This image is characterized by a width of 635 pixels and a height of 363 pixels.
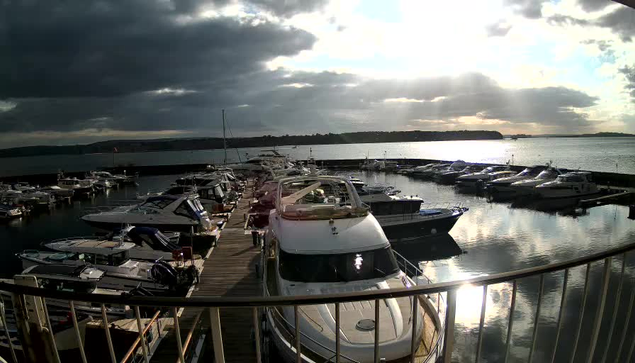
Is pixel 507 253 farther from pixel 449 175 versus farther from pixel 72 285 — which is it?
pixel 449 175

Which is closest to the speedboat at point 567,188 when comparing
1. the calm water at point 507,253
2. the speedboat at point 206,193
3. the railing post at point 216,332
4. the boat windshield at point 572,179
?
the boat windshield at point 572,179

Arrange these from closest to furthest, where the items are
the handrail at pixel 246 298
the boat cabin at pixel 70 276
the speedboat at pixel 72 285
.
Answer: the handrail at pixel 246 298, the speedboat at pixel 72 285, the boat cabin at pixel 70 276

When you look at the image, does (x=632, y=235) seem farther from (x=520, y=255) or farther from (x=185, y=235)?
(x=185, y=235)

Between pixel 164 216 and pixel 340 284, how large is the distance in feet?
55.9

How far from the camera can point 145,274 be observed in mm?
13133

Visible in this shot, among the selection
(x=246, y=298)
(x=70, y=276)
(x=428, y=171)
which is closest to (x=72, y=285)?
(x=70, y=276)

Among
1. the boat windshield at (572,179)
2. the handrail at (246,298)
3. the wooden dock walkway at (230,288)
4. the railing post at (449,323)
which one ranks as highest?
the handrail at (246,298)

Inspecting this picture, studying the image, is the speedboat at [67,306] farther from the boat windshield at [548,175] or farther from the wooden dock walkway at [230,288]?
the boat windshield at [548,175]

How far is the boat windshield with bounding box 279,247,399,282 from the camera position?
6.68 meters

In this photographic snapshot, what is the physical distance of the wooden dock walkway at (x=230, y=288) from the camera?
7908 millimetres

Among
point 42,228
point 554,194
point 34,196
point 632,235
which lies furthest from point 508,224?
point 34,196

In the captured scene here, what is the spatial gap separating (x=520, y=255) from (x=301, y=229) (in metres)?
17.7

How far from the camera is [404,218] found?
71.4ft

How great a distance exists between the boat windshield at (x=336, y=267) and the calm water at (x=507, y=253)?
236 inches
